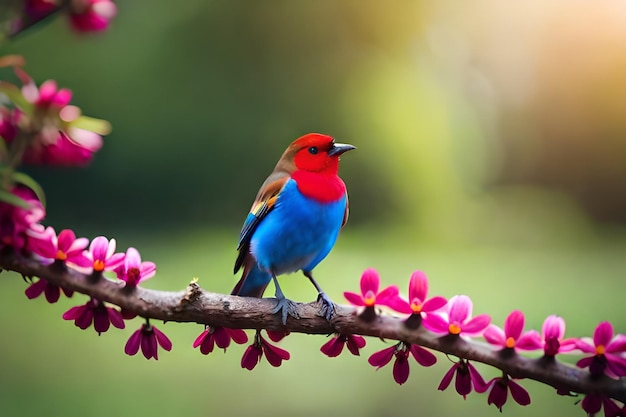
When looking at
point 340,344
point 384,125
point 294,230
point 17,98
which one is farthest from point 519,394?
point 384,125

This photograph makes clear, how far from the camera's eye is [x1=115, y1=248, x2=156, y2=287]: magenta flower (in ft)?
1.34

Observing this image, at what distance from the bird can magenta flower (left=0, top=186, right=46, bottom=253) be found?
0.20m

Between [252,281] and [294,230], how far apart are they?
79mm

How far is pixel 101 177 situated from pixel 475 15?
861mm

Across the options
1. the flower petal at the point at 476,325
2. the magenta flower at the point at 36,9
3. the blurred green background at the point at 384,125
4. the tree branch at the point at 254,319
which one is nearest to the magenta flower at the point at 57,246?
the tree branch at the point at 254,319

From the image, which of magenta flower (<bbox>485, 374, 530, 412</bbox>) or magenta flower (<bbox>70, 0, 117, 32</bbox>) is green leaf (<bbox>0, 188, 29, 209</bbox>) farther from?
magenta flower (<bbox>485, 374, 530, 412</bbox>)

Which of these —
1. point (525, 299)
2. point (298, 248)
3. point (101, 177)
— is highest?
point (101, 177)

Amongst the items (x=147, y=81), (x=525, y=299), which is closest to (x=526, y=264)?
(x=525, y=299)

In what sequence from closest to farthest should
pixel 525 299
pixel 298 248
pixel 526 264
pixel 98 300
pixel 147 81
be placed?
pixel 98 300
pixel 298 248
pixel 525 299
pixel 526 264
pixel 147 81

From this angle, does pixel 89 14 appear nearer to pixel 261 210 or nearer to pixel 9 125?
pixel 9 125

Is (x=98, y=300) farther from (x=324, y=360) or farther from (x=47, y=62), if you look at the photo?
(x=47, y=62)

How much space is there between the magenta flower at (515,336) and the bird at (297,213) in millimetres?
160

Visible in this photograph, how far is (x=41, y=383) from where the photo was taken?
1.02 m

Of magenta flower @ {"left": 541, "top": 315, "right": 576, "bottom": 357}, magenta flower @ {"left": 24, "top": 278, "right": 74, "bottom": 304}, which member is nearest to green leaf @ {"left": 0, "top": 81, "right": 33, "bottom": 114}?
magenta flower @ {"left": 24, "top": 278, "right": 74, "bottom": 304}
